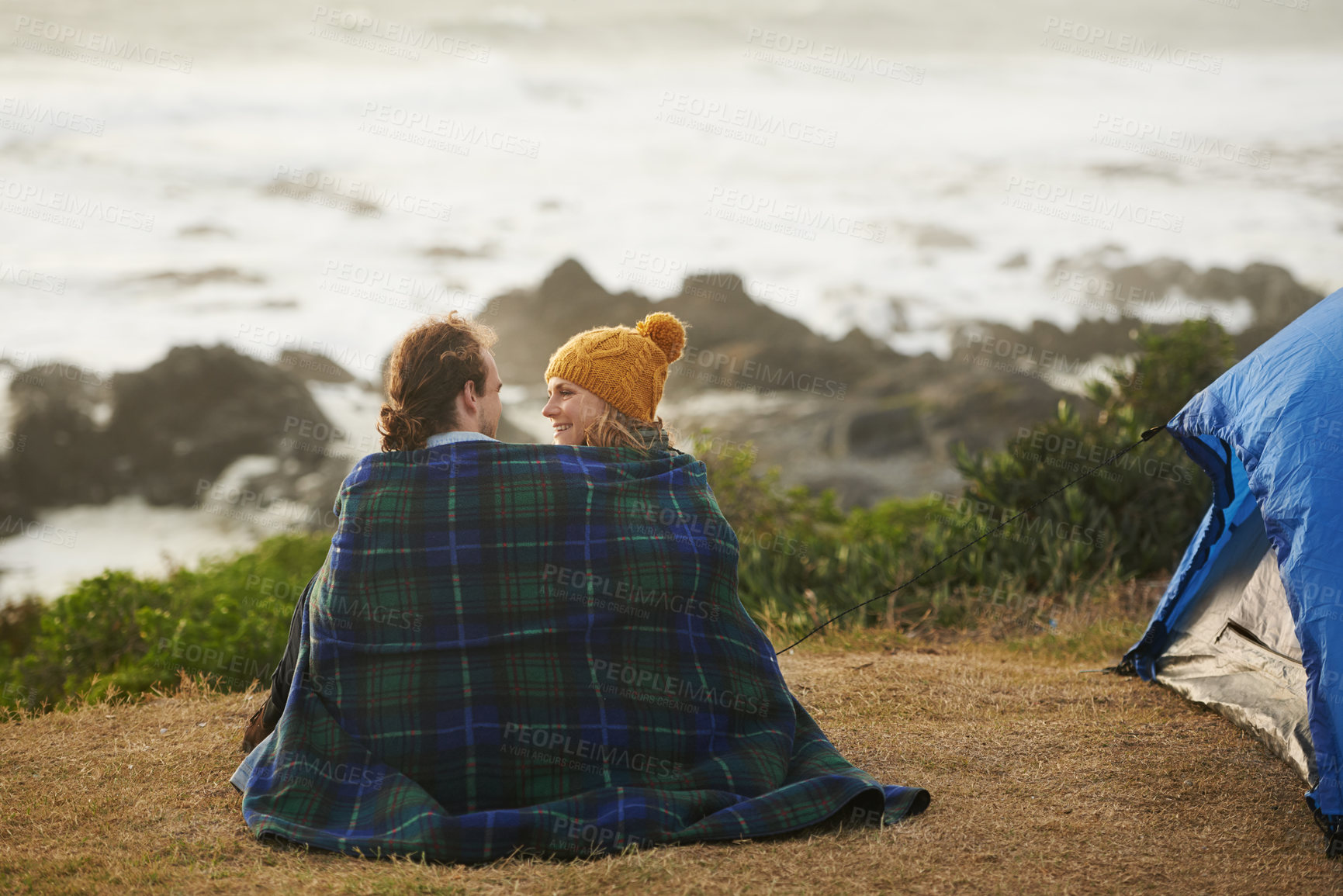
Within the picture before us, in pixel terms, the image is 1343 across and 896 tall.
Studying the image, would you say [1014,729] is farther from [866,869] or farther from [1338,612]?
[866,869]

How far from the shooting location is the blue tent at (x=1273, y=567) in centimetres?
296

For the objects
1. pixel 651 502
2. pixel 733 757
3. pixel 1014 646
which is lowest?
pixel 1014 646

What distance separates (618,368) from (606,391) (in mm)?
86

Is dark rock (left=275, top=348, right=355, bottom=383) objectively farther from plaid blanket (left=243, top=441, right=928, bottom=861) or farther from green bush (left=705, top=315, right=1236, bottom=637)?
plaid blanket (left=243, top=441, right=928, bottom=861)

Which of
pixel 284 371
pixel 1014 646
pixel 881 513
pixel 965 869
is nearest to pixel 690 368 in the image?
pixel 284 371

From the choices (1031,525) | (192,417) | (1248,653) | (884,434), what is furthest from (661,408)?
(1248,653)

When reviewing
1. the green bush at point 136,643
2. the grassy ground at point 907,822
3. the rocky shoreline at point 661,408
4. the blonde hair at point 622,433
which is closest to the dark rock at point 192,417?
the rocky shoreline at point 661,408

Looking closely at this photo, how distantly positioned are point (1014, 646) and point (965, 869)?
126 inches

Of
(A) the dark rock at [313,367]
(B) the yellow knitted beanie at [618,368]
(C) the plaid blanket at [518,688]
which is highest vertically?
(A) the dark rock at [313,367]

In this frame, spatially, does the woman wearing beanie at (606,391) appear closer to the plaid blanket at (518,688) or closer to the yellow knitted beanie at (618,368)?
the yellow knitted beanie at (618,368)

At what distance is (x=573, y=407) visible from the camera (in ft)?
10.5

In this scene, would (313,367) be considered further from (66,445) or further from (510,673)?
(510,673)

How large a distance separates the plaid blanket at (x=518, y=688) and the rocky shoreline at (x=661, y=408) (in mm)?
14581

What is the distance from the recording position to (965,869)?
2.55 m
